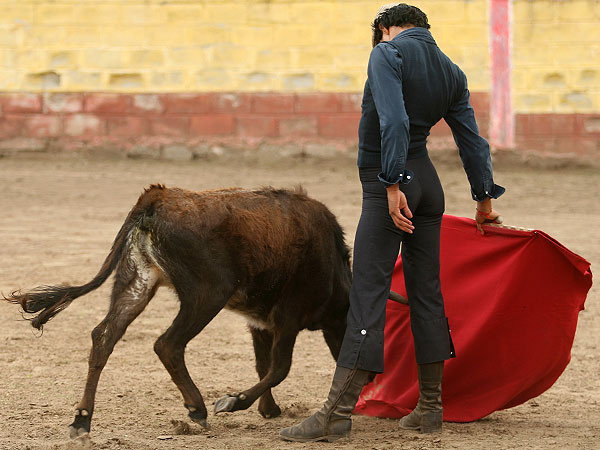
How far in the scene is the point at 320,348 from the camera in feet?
20.4

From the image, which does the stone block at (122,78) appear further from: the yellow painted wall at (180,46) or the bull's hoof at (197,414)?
the bull's hoof at (197,414)

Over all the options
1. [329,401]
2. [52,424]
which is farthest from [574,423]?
[52,424]

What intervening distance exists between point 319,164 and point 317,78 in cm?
117

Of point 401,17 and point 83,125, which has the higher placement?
point 401,17

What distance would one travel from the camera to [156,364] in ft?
18.5

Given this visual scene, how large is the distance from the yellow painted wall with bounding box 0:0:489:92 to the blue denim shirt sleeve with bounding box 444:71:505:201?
8735mm

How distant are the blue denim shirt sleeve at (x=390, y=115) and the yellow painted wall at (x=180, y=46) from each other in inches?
359

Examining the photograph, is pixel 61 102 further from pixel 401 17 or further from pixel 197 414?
pixel 401 17

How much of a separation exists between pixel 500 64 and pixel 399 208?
9.44 m

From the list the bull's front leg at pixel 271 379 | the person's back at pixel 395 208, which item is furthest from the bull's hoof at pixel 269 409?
the person's back at pixel 395 208

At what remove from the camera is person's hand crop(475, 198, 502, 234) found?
14.8ft

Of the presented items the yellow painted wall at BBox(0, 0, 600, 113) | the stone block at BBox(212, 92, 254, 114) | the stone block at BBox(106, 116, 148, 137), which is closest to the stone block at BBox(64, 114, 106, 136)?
the stone block at BBox(106, 116, 148, 137)

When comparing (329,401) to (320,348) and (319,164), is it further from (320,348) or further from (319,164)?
(319,164)

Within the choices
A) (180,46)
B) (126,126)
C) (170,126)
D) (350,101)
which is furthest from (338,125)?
(126,126)
